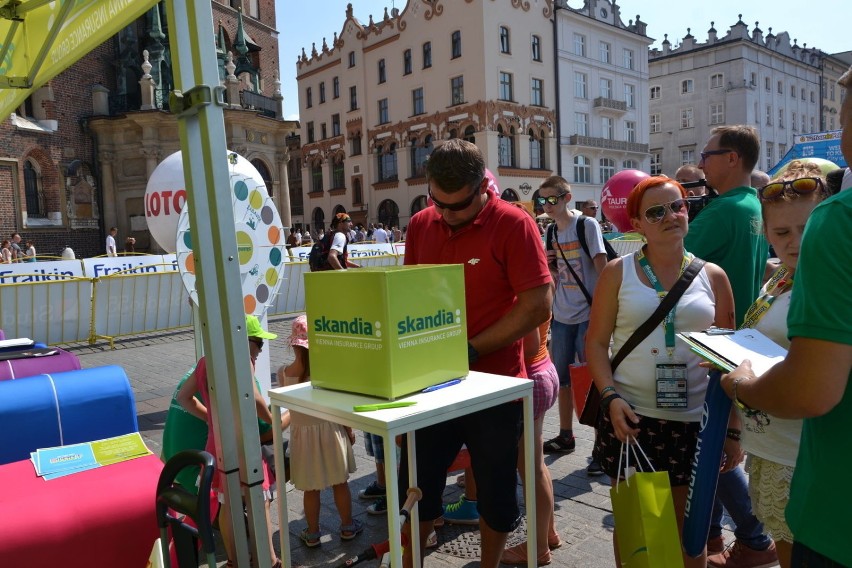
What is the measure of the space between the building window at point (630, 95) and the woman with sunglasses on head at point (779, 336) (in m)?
47.6

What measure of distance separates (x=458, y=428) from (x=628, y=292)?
89cm

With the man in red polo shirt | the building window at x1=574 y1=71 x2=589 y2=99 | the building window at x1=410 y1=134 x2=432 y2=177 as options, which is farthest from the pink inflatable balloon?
the building window at x1=574 y1=71 x2=589 y2=99

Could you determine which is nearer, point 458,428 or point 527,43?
point 458,428

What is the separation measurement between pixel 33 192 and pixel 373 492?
23.0 m

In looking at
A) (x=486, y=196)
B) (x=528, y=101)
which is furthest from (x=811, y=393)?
(x=528, y=101)

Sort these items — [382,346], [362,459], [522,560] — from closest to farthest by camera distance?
[382,346]
[522,560]
[362,459]

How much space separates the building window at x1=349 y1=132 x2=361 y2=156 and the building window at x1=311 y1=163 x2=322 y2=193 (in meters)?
4.39

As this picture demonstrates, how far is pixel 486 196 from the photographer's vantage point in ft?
9.34

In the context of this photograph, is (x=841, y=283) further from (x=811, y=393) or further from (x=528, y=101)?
(x=528, y=101)

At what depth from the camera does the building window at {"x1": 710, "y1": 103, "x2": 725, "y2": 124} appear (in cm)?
5675

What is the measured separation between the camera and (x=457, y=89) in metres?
40.2

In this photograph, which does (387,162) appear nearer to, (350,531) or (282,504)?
(350,531)

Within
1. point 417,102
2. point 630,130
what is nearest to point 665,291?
point 417,102

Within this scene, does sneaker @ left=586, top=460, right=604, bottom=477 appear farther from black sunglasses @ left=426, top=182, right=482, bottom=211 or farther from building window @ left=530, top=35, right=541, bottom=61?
building window @ left=530, top=35, right=541, bottom=61
